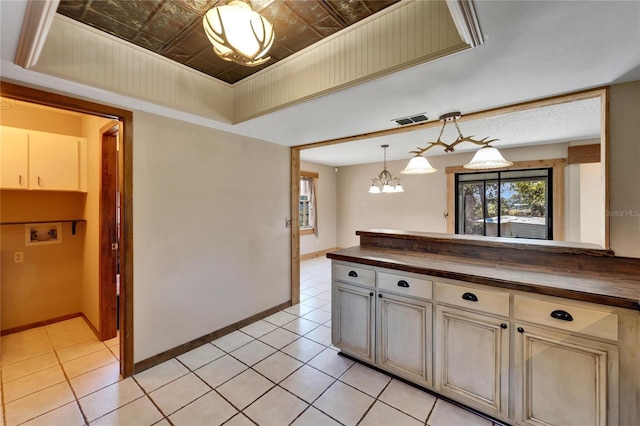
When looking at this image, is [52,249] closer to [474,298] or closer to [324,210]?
[474,298]

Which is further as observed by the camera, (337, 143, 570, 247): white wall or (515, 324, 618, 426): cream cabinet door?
(337, 143, 570, 247): white wall

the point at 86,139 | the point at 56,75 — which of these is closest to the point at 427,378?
the point at 56,75

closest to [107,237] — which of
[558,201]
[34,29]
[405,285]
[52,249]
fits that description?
[52,249]

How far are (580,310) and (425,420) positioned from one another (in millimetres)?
1159

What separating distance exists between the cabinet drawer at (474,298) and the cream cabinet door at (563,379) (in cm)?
15

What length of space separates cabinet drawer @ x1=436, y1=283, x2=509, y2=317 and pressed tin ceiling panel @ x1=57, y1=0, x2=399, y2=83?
1.88m

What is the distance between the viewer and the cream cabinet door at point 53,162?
108 inches

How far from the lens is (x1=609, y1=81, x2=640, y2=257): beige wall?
1758mm

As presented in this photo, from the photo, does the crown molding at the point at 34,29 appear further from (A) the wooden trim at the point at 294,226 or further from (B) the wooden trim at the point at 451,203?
(B) the wooden trim at the point at 451,203

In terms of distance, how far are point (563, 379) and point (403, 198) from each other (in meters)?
5.11

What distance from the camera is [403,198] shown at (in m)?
6.38

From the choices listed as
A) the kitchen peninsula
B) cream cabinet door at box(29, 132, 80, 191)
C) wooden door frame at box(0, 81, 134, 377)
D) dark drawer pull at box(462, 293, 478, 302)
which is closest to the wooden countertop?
the kitchen peninsula

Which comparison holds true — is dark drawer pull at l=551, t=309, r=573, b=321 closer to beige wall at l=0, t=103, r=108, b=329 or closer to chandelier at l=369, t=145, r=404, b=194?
chandelier at l=369, t=145, r=404, b=194

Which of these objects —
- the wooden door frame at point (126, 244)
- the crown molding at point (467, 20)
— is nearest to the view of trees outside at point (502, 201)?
the crown molding at point (467, 20)
